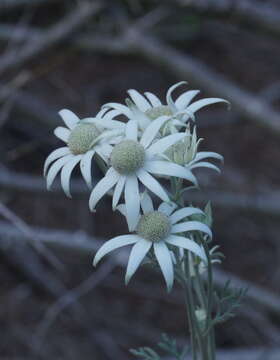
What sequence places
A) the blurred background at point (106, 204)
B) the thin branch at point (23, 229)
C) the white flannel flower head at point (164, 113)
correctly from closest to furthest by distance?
the white flannel flower head at point (164, 113) → the thin branch at point (23, 229) → the blurred background at point (106, 204)

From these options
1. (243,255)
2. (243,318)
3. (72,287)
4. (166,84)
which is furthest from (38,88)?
(243,318)

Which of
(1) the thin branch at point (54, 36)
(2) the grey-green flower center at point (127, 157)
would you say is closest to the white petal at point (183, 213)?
(2) the grey-green flower center at point (127, 157)

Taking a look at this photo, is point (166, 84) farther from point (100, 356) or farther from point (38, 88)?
point (100, 356)

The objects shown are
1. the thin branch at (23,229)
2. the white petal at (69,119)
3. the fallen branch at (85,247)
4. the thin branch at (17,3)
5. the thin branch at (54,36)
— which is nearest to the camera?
the white petal at (69,119)

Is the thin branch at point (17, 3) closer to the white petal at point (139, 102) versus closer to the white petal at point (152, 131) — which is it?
the white petal at point (139, 102)

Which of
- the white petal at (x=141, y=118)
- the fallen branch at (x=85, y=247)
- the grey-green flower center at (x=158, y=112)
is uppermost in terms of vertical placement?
the fallen branch at (x=85, y=247)

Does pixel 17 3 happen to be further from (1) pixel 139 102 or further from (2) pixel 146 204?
(2) pixel 146 204
